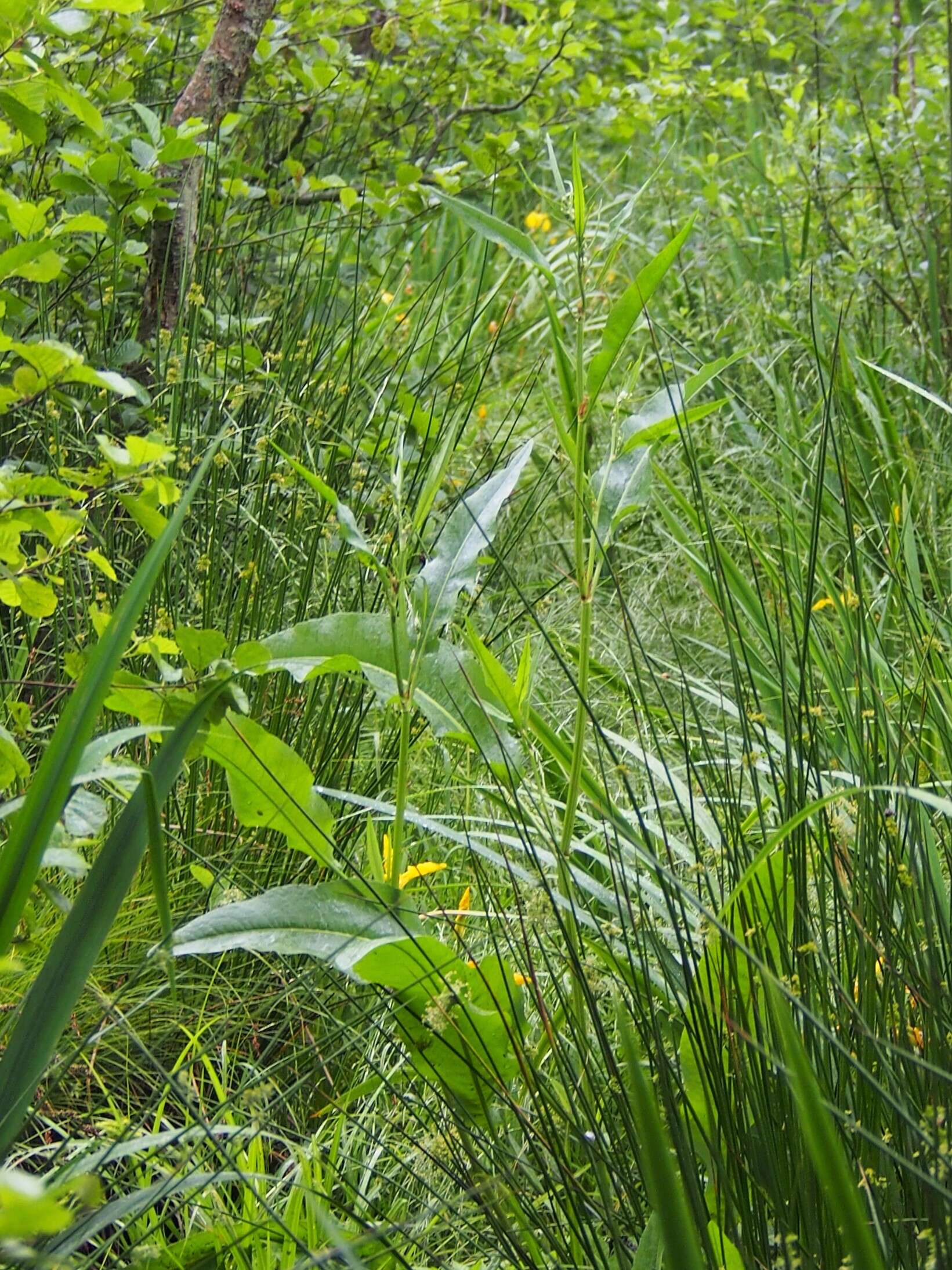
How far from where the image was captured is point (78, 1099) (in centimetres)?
133

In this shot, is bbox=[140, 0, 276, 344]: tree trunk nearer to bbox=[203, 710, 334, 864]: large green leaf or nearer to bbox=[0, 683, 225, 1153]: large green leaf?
bbox=[203, 710, 334, 864]: large green leaf

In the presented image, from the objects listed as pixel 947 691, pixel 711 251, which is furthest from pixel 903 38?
pixel 947 691

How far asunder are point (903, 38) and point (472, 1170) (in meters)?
3.86

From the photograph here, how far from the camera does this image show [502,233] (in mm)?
1066

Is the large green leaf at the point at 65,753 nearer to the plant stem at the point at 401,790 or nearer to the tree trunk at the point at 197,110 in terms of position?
the plant stem at the point at 401,790

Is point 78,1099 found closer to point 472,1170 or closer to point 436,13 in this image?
point 472,1170

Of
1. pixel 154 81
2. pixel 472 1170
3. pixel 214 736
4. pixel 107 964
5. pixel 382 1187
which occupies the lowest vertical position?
pixel 382 1187

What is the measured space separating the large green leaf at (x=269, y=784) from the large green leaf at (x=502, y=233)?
0.43 m

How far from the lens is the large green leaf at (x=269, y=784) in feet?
3.32

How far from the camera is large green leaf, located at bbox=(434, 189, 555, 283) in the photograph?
1.04 metres

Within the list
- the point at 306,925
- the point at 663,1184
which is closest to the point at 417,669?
the point at 306,925

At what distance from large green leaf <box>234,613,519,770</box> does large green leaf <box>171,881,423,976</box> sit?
158mm

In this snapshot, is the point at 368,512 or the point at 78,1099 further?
the point at 368,512

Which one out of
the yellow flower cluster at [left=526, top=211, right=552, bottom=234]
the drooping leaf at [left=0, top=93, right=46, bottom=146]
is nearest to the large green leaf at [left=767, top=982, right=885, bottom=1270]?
the drooping leaf at [left=0, top=93, right=46, bottom=146]
